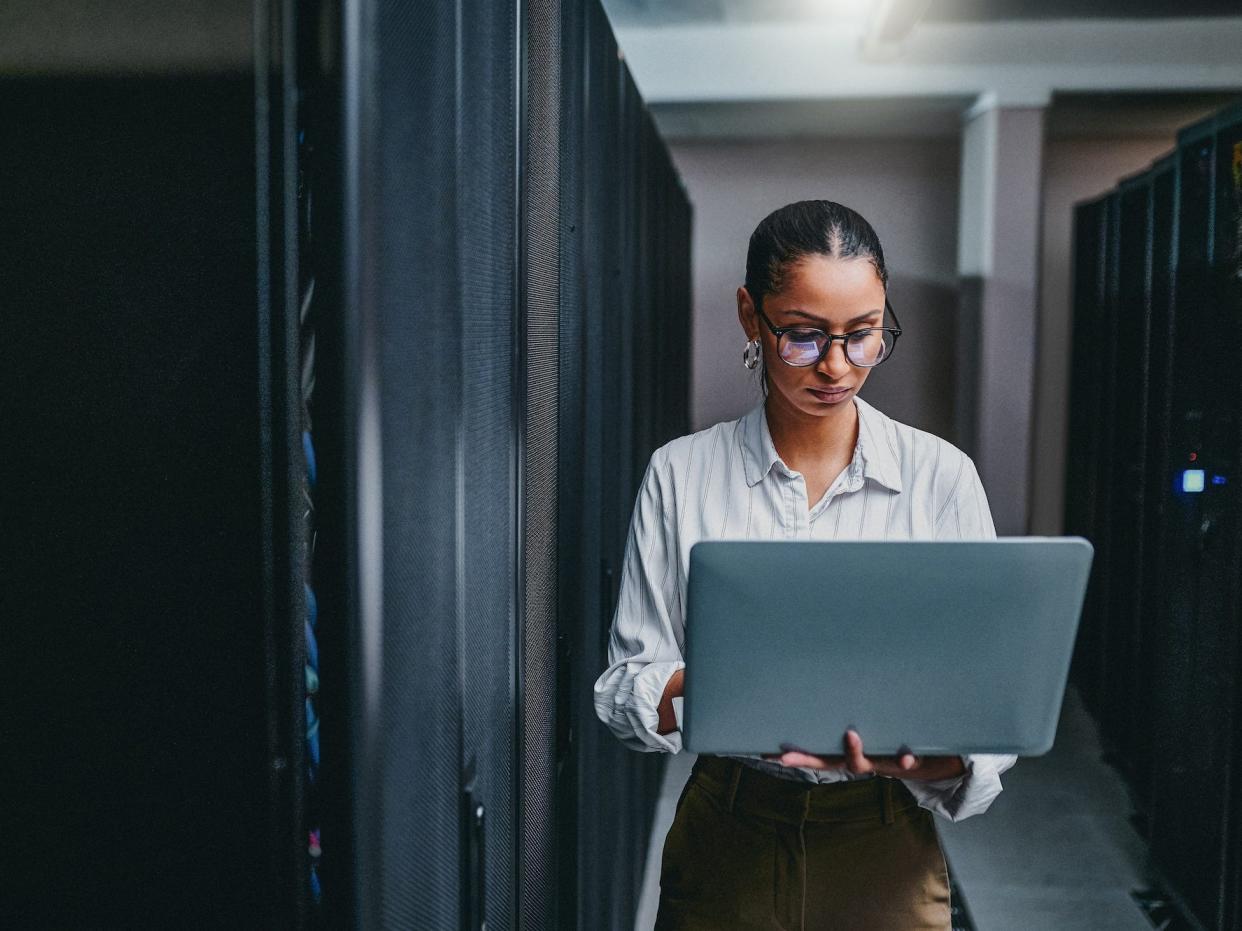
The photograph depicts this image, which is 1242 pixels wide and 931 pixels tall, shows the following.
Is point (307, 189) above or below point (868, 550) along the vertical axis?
above

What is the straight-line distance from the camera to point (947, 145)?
503 centimetres

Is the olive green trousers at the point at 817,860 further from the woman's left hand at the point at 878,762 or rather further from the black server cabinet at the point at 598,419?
the black server cabinet at the point at 598,419

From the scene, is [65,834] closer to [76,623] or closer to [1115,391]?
[76,623]

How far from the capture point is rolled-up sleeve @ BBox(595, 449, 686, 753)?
105 cm

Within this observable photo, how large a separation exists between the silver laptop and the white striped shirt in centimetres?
16

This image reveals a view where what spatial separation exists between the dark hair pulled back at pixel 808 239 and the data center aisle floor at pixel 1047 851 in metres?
1.81

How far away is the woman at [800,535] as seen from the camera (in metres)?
1.06

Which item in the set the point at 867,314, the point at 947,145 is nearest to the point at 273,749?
the point at 867,314

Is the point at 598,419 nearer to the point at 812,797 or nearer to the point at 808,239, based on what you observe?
the point at 808,239

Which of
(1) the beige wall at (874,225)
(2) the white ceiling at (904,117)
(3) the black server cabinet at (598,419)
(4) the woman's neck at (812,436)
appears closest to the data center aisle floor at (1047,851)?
(3) the black server cabinet at (598,419)

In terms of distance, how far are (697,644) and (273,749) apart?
37cm

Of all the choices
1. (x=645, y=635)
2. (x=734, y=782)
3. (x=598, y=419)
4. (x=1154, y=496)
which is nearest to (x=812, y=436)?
(x=645, y=635)

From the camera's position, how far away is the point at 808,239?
106cm

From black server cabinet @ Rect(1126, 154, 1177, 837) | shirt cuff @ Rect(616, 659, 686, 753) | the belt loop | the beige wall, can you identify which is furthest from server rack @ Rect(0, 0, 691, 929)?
the beige wall
